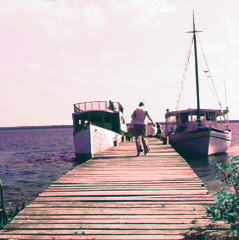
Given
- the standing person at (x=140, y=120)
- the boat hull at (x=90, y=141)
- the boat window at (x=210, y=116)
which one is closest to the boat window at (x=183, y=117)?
the boat window at (x=210, y=116)

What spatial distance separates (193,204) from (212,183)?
12.2 meters

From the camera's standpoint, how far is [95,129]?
65.9ft

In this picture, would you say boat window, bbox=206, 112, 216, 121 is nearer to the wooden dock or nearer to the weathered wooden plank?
the wooden dock

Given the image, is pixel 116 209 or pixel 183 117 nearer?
pixel 116 209

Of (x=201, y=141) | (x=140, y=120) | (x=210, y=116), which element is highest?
(x=210, y=116)

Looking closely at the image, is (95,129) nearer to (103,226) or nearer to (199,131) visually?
(199,131)

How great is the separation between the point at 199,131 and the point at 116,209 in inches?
824

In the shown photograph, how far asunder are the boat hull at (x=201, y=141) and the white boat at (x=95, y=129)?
5.45m

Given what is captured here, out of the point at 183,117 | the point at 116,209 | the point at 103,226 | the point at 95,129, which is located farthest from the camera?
the point at 183,117

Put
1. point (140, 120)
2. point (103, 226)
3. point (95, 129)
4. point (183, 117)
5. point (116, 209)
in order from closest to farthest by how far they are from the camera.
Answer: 1. point (103, 226)
2. point (116, 209)
3. point (140, 120)
4. point (95, 129)
5. point (183, 117)

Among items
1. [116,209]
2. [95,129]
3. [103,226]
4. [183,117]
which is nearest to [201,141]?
[183,117]

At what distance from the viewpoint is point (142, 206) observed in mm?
4363

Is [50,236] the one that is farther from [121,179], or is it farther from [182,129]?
[182,129]

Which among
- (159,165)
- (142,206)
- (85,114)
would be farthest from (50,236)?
(85,114)
